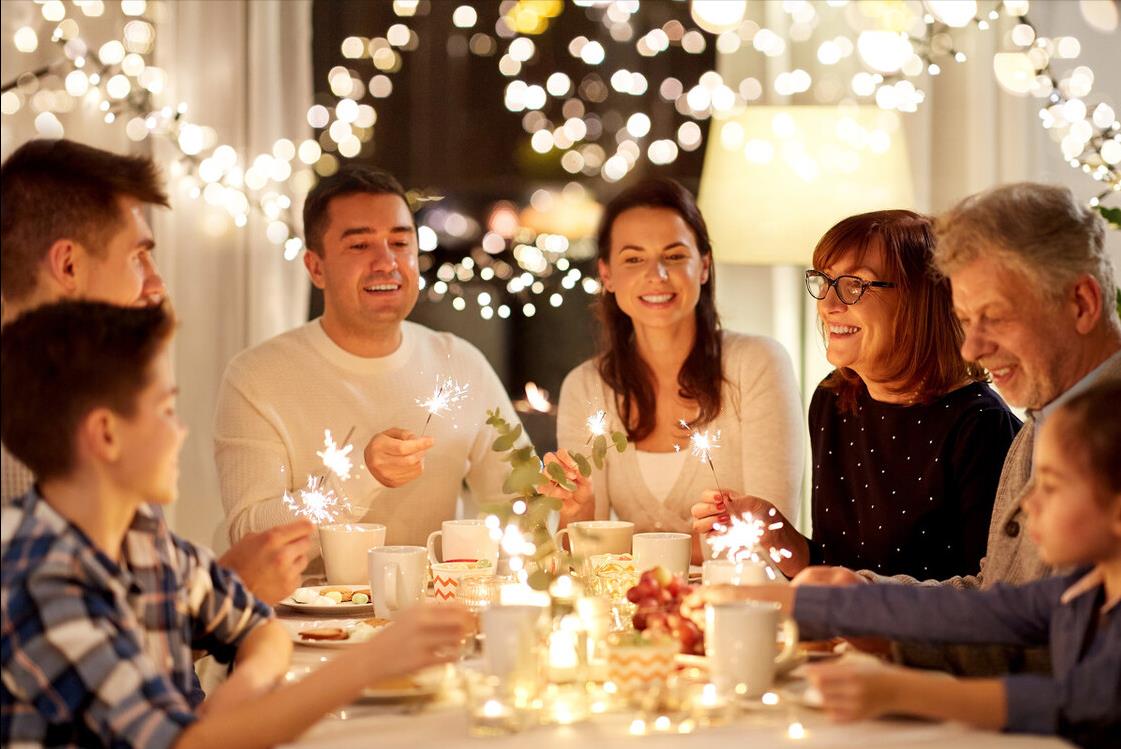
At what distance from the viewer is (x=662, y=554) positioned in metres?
2.07

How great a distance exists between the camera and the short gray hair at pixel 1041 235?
1868 millimetres

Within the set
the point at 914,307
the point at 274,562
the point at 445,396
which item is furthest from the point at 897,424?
the point at 274,562

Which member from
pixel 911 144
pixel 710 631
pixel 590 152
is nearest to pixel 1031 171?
pixel 911 144

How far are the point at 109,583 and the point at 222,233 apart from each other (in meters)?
2.76

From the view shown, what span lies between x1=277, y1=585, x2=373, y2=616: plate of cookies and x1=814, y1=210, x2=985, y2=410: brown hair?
1081 mm

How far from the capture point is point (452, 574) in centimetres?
197

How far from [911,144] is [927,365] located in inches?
75.0

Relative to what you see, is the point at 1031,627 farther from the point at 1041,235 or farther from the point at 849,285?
the point at 849,285

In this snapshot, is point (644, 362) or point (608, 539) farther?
point (644, 362)

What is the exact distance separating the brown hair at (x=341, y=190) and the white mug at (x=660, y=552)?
4.44 ft

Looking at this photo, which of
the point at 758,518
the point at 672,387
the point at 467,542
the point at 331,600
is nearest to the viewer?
the point at 331,600

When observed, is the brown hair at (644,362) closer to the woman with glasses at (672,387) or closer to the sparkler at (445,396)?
the woman with glasses at (672,387)

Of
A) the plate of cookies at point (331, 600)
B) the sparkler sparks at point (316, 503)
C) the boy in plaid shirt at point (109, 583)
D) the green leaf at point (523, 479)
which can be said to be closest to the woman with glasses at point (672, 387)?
the sparkler sparks at point (316, 503)

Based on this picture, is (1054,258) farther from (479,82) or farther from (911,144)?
(479,82)
